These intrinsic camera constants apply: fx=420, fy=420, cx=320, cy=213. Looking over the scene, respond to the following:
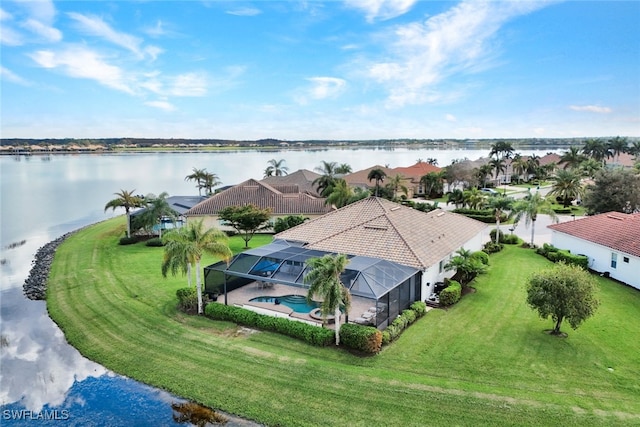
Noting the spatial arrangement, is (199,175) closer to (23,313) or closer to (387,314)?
(23,313)

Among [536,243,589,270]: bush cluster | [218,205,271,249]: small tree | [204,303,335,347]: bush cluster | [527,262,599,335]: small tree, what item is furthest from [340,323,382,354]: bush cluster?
[218,205,271,249]: small tree

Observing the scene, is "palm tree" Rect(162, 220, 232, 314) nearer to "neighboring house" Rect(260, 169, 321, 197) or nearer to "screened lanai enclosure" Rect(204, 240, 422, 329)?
"screened lanai enclosure" Rect(204, 240, 422, 329)

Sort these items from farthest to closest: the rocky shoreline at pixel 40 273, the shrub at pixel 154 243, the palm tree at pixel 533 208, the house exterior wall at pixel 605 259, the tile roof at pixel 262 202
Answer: the tile roof at pixel 262 202 → the shrub at pixel 154 243 → the palm tree at pixel 533 208 → the rocky shoreline at pixel 40 273 → the house exterior wall at pixel 605 259

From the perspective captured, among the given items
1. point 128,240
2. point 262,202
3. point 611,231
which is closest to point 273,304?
point 128,240

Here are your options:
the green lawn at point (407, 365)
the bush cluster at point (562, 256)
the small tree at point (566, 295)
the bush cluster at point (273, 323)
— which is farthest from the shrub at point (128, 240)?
the bush cluster at point (562, 256)

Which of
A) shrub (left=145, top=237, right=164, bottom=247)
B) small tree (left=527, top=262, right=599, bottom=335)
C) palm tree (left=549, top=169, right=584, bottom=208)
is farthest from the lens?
palm tree (left=549, top=169, right=584, bottom=208)

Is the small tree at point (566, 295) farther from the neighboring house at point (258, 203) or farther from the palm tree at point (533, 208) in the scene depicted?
the neighboring house at point (258, 203)

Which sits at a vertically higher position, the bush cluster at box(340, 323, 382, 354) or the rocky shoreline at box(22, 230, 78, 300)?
the bush cluster at box(340, 323, 382, 354)
